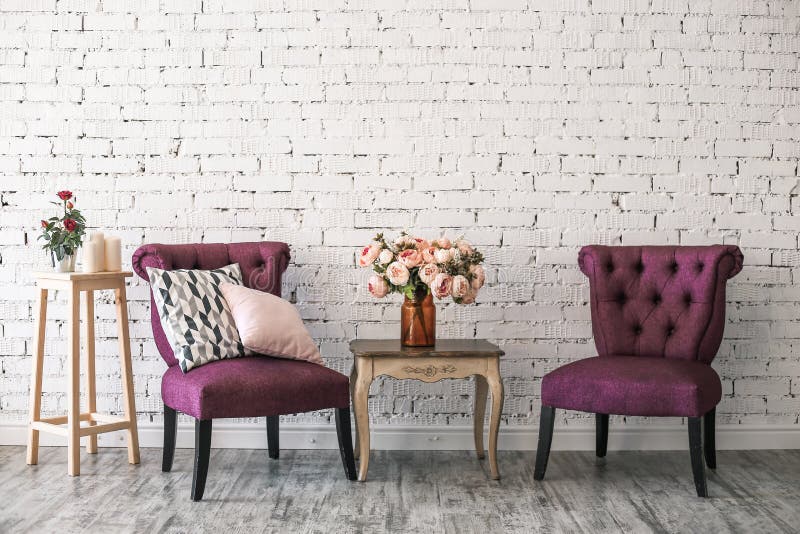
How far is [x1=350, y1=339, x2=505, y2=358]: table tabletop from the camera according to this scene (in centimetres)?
315

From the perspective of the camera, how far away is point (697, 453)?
3.00 meters

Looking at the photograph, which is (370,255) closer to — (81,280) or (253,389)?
(253,389)

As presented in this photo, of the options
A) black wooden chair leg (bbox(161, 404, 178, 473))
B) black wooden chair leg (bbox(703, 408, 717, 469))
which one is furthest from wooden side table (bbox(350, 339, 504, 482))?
black wooden chair leg (bbox(703, 408, 717, 469))

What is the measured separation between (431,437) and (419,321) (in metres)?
0.68

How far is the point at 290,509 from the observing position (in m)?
2.85

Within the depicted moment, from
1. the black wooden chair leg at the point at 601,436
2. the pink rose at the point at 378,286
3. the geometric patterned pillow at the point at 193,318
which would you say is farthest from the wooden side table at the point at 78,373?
the black wooden chair leg at the point at 601,436

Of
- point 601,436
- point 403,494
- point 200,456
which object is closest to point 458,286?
point 403,494

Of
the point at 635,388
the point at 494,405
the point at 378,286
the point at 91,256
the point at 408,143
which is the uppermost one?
the point at 408,143

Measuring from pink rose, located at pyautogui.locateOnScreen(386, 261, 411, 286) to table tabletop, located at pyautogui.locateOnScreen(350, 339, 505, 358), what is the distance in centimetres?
26

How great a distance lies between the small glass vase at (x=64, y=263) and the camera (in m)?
3.37

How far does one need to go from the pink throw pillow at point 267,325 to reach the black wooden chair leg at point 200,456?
0.35m

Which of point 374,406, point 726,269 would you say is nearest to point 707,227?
point 726,269

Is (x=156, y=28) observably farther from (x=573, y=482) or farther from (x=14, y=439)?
(x=573, y=482)

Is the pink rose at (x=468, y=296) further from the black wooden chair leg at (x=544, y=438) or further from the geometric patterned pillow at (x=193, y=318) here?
the geometric patterned pillow at (x=193, y=318)
